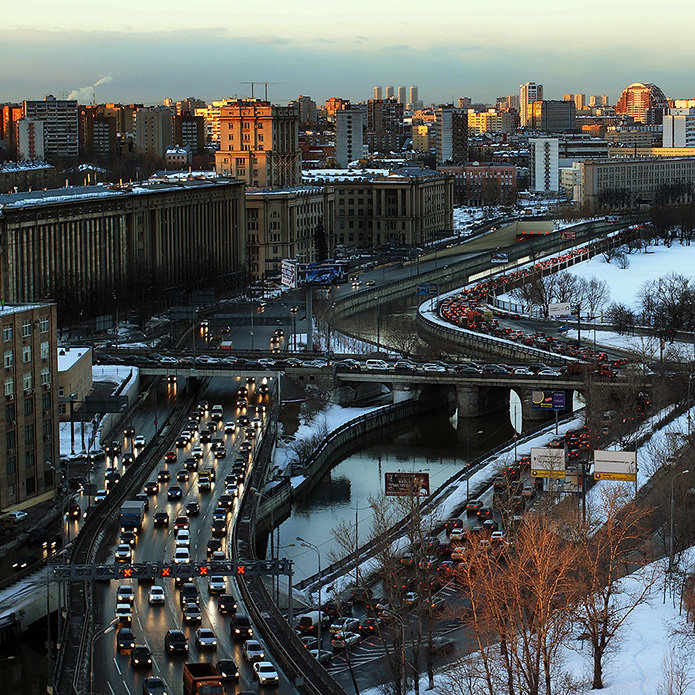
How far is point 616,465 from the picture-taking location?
34250 mm

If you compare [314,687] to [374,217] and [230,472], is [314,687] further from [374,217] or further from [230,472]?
[374,217]

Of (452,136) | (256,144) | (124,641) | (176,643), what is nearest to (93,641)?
(124,641)

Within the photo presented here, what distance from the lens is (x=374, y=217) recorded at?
336 ft

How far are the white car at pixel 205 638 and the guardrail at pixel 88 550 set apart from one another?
1764 mm

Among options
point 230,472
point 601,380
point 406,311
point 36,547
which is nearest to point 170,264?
point 406,311

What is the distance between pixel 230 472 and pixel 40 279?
2568 cm

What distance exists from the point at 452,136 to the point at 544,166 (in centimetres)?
1336

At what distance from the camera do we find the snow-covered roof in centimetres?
4351

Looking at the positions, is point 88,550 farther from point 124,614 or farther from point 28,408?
point 28,408

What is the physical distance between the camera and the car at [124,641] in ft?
82.0

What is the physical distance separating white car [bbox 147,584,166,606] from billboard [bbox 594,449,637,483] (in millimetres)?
10992

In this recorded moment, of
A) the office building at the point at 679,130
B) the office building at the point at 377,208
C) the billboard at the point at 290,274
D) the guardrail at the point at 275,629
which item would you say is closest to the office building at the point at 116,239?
the billboard at the point at 290,274

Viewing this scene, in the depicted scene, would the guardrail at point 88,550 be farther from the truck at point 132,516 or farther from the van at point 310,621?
the van at point 310,621

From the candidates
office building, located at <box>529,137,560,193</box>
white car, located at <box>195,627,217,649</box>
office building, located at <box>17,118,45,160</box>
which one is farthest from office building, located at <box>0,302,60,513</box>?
office building, located at <box>529,137,560,193</box>
